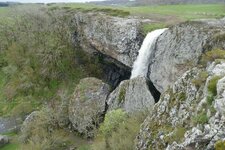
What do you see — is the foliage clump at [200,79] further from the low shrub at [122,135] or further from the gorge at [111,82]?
the low shrub at [122,135]

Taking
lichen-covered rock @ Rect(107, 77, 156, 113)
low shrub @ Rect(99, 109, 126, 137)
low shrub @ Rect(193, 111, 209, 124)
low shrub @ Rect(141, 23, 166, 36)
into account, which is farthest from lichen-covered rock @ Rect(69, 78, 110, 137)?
low shrub @ Rect(193, 111, 209, 124)

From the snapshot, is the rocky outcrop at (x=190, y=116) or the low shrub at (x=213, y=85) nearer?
the rocky outcrop at (x=190, y=116)

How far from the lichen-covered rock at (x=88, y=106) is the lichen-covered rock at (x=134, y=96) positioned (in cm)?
343

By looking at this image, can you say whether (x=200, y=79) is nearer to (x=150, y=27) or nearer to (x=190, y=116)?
(x=190, y=116)

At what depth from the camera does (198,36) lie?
28.4m

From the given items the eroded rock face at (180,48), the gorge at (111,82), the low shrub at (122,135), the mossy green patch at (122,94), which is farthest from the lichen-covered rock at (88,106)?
the low shrub at (122,135)

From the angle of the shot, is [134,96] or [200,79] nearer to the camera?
[200,79]

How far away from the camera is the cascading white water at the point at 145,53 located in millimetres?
33844

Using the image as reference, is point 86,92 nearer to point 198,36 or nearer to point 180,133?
point 198,36

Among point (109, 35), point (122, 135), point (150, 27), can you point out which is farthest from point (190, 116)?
point (109, 35)

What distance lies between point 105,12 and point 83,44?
530cm

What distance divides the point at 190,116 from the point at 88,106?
21355mm

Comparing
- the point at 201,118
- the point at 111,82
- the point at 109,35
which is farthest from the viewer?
the point at 111,82

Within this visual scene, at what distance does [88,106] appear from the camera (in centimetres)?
3584
